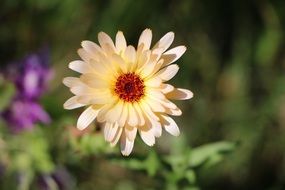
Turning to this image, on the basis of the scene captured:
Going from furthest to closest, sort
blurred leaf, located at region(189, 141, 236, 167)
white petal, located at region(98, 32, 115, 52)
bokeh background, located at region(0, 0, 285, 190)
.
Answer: bokeh background, located at region(0, 0, 285, 190), blurred leaf, located at region(189, 141, 236, 167), white petal, located at region(98, 32, 115, 52)

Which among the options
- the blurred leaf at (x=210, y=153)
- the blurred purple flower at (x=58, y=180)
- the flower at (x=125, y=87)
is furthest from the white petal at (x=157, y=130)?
the blurred purple flower at (x=58, y=180)

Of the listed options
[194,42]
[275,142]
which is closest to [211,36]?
[194,42]

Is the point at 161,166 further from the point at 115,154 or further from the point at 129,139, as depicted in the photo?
the point at 129,139

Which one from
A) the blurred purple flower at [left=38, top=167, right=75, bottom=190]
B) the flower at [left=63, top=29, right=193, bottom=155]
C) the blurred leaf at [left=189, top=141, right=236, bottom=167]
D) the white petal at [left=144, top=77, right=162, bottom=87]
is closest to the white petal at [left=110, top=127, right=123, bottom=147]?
the flower at [left=63, top=29, right=193, bottom=155]

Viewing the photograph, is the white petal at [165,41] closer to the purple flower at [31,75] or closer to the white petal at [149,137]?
the white petal at [149,137]

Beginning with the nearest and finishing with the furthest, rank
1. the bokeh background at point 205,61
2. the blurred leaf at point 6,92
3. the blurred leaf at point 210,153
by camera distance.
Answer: the blurred leaf at point 210,153
the blurred leaf at point 6,92
the bokeh background at point 205,61

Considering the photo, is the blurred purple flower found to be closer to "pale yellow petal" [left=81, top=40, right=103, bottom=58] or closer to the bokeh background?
the bokeh background
